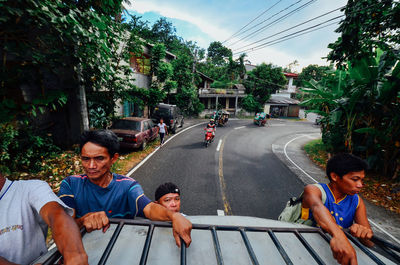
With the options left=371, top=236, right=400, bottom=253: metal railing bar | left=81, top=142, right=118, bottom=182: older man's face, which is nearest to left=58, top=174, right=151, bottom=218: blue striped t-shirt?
left=81, top=142, right=118, bottom=182: older man's face

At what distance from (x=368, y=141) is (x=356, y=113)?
1.32 m

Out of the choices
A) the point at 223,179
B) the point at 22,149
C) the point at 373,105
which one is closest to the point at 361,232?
the point at 223,179

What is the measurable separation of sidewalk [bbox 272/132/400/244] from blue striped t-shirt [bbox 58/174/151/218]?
6.24m

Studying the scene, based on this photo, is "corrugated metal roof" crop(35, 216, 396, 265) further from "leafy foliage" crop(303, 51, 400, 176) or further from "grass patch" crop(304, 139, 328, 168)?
"grass patch" crop(304, 139, 328, 168)

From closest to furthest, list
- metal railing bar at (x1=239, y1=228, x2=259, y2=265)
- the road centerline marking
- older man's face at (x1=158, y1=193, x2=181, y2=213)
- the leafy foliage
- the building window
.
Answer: metal railing bar at (x1=239, y1=228, x2=259, y2=265), older man's face at (x1=158, y1=193, x2=181, y2=213), the road centerline marking, the leafy foliage, the building window

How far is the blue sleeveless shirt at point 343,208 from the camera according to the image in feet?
7.06

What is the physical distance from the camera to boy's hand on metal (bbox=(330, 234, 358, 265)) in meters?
1.31

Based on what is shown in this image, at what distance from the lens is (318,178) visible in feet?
27.1

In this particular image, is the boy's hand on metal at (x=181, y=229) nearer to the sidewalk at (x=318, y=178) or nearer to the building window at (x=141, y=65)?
the sidewalk at (x=318, y=178)

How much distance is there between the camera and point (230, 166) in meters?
8.80

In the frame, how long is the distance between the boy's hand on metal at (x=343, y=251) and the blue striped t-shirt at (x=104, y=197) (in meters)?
1.74

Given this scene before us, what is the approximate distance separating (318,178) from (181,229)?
9050mm

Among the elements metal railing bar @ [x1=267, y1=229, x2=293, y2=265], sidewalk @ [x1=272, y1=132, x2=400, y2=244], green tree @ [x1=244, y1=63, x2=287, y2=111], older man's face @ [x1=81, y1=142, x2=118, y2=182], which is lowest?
sidewalk @ [x1=272, y1=132, x2=400, y2=244]

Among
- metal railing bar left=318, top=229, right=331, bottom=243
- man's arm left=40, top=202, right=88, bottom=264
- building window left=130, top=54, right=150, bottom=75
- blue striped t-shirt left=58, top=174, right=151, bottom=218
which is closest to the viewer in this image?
man's arm left=40, top=202, right=88, bottom=264
